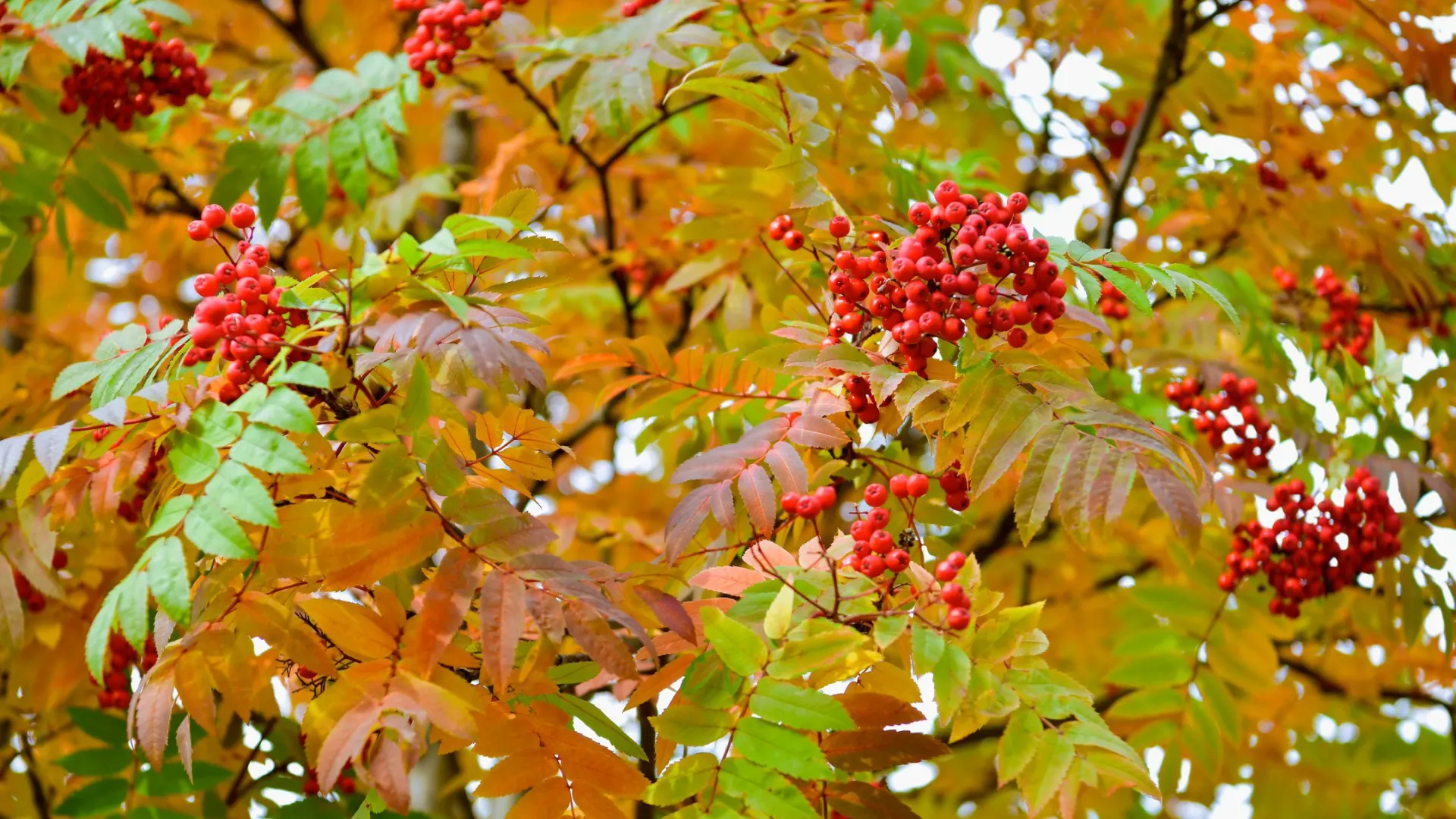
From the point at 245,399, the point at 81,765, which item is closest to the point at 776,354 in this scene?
the point at 245,399

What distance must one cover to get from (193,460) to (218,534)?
0.50 feet

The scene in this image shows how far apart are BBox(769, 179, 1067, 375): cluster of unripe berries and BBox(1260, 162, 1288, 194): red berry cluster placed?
7.36 ft

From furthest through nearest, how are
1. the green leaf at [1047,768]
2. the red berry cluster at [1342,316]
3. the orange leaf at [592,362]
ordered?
the red berry cluster at [1342,316] < the orange leaf at [592,362] < the green leaf at [1047,768]

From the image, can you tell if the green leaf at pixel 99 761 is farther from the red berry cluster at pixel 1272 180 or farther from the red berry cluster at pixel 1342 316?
the red berry cluster at pixel 1272 180

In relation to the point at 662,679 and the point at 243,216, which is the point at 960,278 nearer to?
the point at 662,679

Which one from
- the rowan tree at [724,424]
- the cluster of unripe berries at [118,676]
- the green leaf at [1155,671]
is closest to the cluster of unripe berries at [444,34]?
the rowan tree at [724,424]

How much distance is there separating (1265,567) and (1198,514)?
1.35 meters

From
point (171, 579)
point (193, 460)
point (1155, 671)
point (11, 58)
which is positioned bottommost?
point (1155, 671)

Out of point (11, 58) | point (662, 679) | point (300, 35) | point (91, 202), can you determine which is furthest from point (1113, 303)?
point (300, 35)

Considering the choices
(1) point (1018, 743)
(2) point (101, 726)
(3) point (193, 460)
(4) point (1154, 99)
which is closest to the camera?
(3) point (193, 460)

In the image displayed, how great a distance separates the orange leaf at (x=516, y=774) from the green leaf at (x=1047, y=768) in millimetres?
838

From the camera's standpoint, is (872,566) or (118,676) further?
(118,676)

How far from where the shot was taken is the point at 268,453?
177 centimetres

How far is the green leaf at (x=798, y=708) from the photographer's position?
184cm
